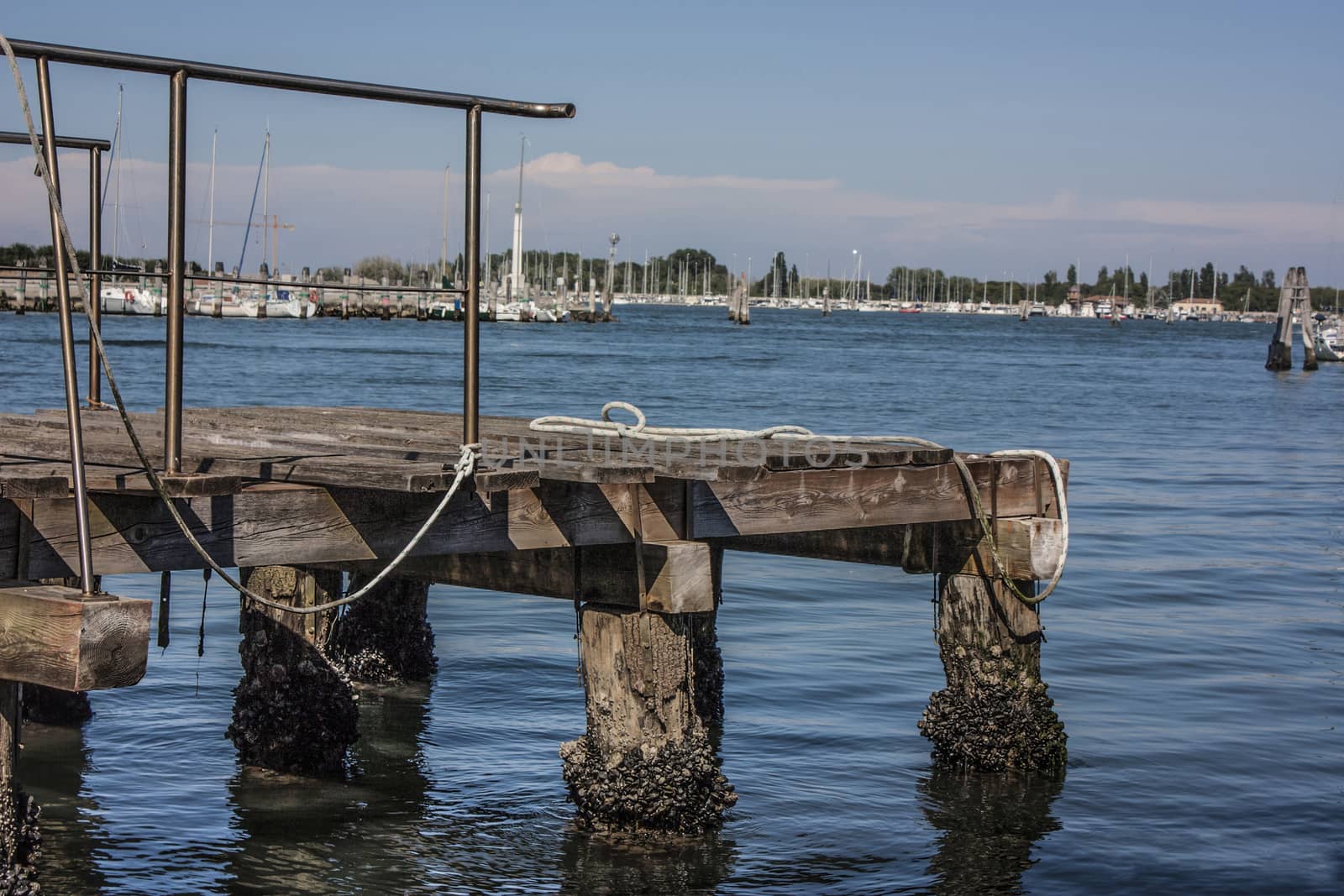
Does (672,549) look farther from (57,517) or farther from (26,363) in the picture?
(26,363)

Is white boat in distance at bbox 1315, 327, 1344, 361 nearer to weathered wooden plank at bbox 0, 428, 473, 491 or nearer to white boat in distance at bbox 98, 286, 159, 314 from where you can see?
white boat in distance at bbox 98, 286, 159, 314

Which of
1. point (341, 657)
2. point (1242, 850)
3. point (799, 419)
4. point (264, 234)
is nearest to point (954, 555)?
point (1242, 850)

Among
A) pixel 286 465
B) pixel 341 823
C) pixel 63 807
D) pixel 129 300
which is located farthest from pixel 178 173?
pixel 129 300

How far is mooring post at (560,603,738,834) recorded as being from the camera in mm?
6262

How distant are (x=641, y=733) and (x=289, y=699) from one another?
2375mm

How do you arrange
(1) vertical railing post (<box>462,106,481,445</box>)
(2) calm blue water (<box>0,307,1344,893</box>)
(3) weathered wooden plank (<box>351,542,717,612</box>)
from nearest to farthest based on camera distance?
1. (1) vertical railing post (<box>462,106,481,445</box>)
2. (3) weathered wooden plank (<box>351,542,717,612</box>)
3. (2) calm blue water (<box>0,307,1344,893</box>)

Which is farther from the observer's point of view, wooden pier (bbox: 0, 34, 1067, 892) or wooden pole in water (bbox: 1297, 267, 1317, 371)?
wooden pole in water (bbox: 1297, 267, 1317, 371)

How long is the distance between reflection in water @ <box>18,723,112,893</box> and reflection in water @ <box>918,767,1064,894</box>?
3704mm

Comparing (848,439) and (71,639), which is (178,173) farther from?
(848,439)

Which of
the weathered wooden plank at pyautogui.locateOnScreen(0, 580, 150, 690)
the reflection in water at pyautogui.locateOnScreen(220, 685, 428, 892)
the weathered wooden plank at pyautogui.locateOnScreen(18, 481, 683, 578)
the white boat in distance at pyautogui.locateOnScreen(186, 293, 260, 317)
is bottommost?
the reflection in water at pyautogui.locateOnScreen(220, 685, 428, 892)

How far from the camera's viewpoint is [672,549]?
6109 millimetres

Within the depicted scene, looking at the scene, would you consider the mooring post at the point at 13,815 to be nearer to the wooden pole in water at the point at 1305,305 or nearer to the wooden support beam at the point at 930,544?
the wooden support beam at the point at 930,544

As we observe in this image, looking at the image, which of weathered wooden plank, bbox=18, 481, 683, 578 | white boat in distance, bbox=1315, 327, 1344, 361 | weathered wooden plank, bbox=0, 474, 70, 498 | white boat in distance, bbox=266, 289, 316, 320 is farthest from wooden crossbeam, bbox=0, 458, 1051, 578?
white boat in distance, bbox=266, 289, 316, 320

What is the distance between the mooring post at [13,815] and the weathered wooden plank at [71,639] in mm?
258
